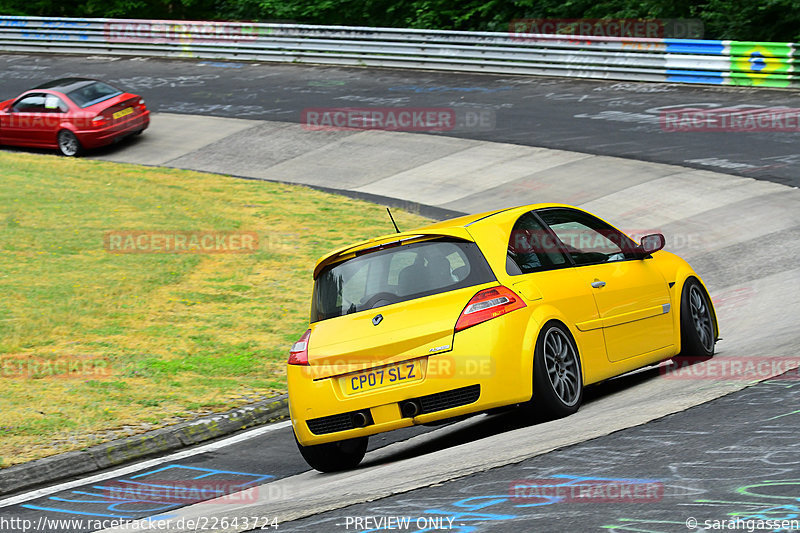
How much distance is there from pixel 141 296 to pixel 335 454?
701 cm

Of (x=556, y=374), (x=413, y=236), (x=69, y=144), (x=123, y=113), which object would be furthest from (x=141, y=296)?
(x=69, y=144)

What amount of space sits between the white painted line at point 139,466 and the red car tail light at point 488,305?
265 cm

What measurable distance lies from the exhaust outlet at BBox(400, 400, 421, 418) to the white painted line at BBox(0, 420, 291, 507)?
7.33 feet

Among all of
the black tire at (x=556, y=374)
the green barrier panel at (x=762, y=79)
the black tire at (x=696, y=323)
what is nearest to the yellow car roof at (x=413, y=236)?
the black tire at (x=556, y=374)

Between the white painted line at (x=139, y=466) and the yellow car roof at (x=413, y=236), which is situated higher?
the yellow car roof at (x=413, y=236)

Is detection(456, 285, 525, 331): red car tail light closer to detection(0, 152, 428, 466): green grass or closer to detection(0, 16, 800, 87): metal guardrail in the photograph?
detection(0, 152, 428, 466): green grass

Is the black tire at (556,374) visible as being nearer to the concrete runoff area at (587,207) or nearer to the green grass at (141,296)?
the concrete runoff area at (587,207)

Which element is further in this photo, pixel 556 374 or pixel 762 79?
pixel 762 79

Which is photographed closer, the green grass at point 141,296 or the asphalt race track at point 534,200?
the asphalt race track at point 534,200

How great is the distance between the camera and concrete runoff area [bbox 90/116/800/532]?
6579mm

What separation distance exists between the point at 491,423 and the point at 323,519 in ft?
8.86

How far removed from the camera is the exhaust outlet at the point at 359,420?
7.04 metres

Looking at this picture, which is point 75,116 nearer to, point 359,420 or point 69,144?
point 69,144

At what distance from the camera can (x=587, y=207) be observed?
1742cm
